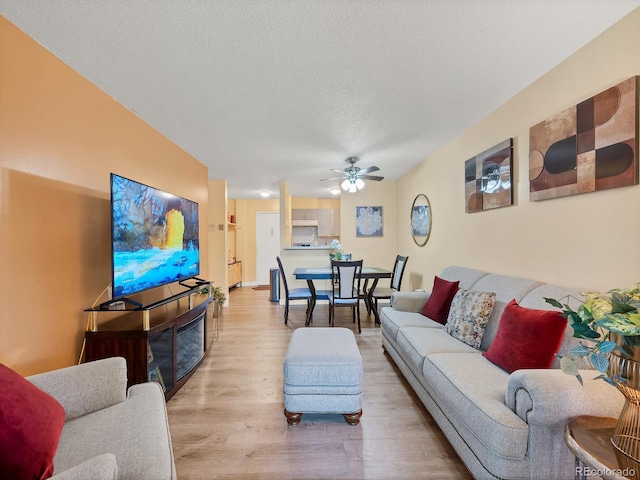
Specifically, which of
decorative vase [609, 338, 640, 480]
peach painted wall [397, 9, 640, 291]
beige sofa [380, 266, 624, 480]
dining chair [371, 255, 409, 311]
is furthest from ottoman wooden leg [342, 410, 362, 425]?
dining chair [371, 255, 409, 311]

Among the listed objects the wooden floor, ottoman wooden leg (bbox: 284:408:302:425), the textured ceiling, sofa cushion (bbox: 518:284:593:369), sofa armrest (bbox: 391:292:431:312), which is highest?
the textured ceiling

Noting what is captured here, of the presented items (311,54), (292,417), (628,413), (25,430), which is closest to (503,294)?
(628,413)

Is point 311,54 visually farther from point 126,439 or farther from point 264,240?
point 264,240

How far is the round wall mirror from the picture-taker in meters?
4.05

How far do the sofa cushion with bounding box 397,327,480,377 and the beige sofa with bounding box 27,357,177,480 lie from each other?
1.60 m

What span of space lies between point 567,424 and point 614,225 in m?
1.15

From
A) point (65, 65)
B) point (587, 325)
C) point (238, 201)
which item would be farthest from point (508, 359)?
point (238, 201)

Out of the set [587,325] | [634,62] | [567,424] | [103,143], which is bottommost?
[567,424]

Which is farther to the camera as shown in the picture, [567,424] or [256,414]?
Answer: [256,414]

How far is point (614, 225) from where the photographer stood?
5.03 feet

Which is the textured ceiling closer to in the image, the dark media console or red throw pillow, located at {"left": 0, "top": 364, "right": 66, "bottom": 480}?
the dark media console

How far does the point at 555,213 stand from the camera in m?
1.91

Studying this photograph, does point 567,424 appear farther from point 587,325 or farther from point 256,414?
point 256,414

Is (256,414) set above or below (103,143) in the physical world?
below
